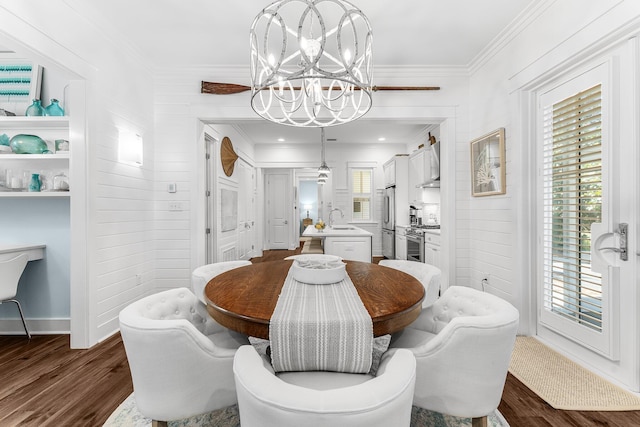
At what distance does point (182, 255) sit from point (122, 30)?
232 cm

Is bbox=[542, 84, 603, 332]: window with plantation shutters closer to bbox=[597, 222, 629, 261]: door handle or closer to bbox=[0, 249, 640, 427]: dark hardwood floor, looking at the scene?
bbox=[597, 222, 629, 261]: door handle

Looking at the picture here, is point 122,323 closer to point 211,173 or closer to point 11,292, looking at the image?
point 11,292

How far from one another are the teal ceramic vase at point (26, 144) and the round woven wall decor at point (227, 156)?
228 cm

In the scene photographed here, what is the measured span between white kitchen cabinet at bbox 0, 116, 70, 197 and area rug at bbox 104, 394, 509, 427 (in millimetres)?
1899

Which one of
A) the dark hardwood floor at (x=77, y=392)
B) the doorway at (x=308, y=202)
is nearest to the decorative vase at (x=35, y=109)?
the dark hardwood floor at (x=77, y=392)

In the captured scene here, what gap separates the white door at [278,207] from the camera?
8477 mm

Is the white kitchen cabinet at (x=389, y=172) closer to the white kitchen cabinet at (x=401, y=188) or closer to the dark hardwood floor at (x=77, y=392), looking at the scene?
the white kitchen cabinet at (x=401, y=188)

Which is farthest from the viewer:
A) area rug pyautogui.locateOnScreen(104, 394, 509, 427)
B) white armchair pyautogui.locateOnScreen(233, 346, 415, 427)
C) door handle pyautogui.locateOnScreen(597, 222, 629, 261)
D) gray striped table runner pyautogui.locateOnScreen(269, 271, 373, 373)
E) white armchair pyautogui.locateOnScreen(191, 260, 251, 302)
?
white armchair pyautogui.locateOnScreen(191, 260, 251, 302)

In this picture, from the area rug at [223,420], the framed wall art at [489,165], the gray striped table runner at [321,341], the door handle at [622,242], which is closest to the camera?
the gray striped table runner at [321,341]

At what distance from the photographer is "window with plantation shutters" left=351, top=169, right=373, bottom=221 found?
751cm

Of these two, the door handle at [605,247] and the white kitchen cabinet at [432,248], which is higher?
the door handle at [605,247]

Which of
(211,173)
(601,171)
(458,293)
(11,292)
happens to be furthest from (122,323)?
(211,173)

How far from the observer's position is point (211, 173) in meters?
4.58

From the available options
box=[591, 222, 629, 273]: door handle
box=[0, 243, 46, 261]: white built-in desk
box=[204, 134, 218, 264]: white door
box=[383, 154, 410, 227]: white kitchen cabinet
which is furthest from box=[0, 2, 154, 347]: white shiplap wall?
box=[383, 154, 410, 227]: white kitchen cabinet
